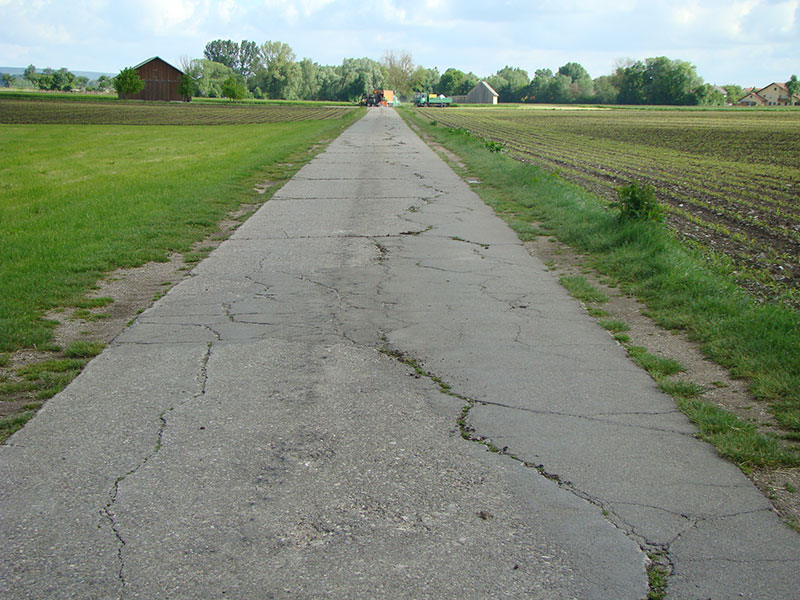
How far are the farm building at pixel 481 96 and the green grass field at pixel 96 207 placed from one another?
136m

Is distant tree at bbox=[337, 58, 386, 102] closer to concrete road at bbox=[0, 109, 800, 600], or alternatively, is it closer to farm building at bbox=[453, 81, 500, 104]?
farm building at bbox=[453, 81, 500, 104]

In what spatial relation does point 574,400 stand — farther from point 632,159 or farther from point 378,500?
point 632,159

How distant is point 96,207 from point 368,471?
1015 centimetres

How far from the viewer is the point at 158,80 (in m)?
109

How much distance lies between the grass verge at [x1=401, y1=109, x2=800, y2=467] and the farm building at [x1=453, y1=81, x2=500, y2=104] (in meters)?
147

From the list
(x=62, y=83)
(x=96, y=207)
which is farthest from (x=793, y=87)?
(x=96, y=207)

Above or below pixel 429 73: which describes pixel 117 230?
below

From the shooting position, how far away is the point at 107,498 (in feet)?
11.1

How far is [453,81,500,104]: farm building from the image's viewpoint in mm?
155375

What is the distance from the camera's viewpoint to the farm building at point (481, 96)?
510 feet

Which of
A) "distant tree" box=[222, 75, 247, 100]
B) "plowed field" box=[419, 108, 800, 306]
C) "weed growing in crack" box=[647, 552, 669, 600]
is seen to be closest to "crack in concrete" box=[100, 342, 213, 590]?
"weed growing in crack" box=[647, 552, 669, 600]

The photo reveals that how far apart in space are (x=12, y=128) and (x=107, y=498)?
40513mm

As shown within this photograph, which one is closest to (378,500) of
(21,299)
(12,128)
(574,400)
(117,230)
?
(574,400)

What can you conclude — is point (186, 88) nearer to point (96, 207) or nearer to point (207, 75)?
point (207, 75)
